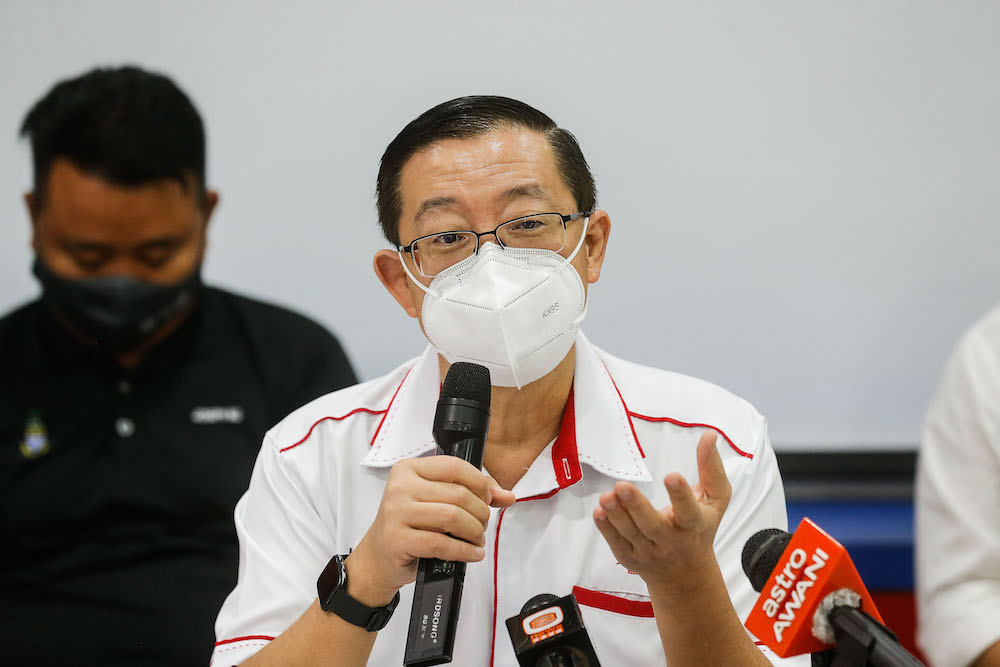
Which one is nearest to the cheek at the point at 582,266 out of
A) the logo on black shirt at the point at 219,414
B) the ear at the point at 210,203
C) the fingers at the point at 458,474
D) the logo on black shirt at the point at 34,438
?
the fingers at the point at 458,474

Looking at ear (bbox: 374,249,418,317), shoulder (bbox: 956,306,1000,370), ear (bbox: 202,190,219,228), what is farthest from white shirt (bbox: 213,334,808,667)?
shoulder (bbox: 956,306,1000,370)

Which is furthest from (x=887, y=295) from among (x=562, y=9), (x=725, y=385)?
(x=562, y=9)

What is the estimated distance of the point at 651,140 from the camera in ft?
4.88

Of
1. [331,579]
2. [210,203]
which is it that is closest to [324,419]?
[331,579]

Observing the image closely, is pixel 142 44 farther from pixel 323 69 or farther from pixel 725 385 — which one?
pixel 725 385

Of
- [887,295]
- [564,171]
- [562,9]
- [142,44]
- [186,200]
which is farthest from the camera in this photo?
[887,295]

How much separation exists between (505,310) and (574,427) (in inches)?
10.9

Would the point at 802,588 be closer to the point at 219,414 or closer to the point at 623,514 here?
the point at 623,514

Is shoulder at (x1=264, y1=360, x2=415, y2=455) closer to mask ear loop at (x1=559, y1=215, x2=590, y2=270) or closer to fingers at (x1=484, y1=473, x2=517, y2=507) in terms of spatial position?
mask ear loop at (x1=559, y1=215, x2=590, y2=270)

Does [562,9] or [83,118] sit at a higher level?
[562,9]

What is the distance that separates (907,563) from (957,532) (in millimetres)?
298

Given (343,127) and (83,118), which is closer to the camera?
(343,127)

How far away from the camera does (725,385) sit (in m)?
1.62

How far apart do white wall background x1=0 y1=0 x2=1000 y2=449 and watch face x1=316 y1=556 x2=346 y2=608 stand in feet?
1.63
